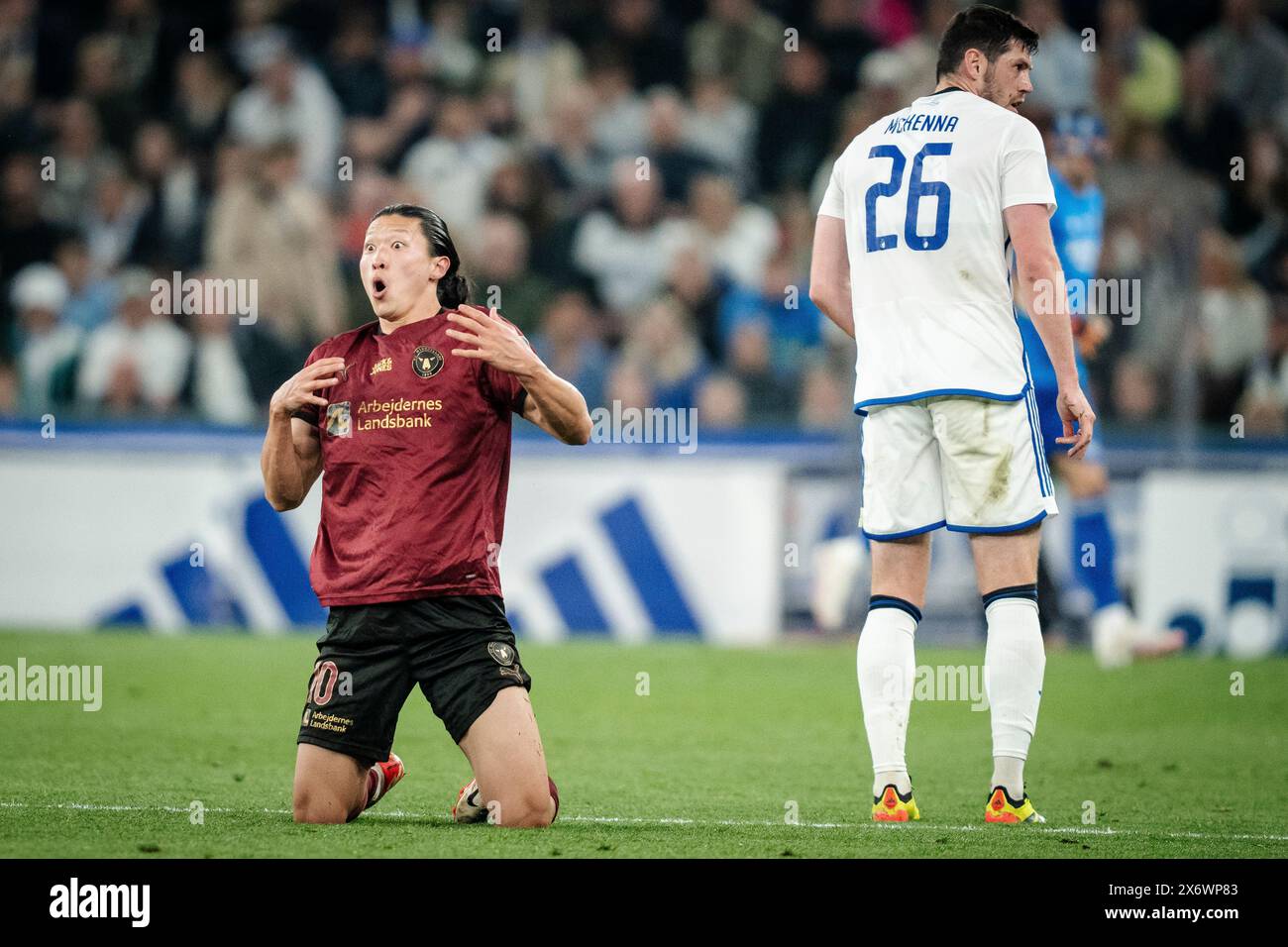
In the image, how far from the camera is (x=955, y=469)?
542 centimetres

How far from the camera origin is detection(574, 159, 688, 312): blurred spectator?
14.0 m

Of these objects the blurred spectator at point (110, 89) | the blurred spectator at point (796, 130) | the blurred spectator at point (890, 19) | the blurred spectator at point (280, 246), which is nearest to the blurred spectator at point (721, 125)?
the blurred spectator at point (796, 130)

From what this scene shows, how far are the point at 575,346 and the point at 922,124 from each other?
7539 millimetres

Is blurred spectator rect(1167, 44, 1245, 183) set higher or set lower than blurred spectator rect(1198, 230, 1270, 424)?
higher

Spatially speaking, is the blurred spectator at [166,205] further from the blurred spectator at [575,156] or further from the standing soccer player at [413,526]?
the standing soccer player at [413,526]

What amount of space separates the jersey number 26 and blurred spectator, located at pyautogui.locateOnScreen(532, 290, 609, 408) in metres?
6.99

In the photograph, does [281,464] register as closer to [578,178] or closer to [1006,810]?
[1006,810]

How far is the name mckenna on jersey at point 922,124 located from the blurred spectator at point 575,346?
23.0 ft

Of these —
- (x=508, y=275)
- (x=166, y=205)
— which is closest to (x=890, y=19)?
(x=508, y=275)

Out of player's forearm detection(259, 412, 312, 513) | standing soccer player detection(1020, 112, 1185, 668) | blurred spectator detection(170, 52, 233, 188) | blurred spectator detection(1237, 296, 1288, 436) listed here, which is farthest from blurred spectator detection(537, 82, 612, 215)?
player's forearm detection(259, 412, 312, 513)

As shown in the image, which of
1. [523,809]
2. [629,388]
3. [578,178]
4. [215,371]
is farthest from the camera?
[578,178]

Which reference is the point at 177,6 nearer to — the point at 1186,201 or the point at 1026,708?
the point at 1186,201

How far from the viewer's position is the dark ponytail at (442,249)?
18.3ft

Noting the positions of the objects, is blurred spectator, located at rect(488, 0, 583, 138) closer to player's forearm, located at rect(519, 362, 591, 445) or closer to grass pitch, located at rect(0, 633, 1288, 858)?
grass pitch, located at rect(0, 633, 1288, 858)
